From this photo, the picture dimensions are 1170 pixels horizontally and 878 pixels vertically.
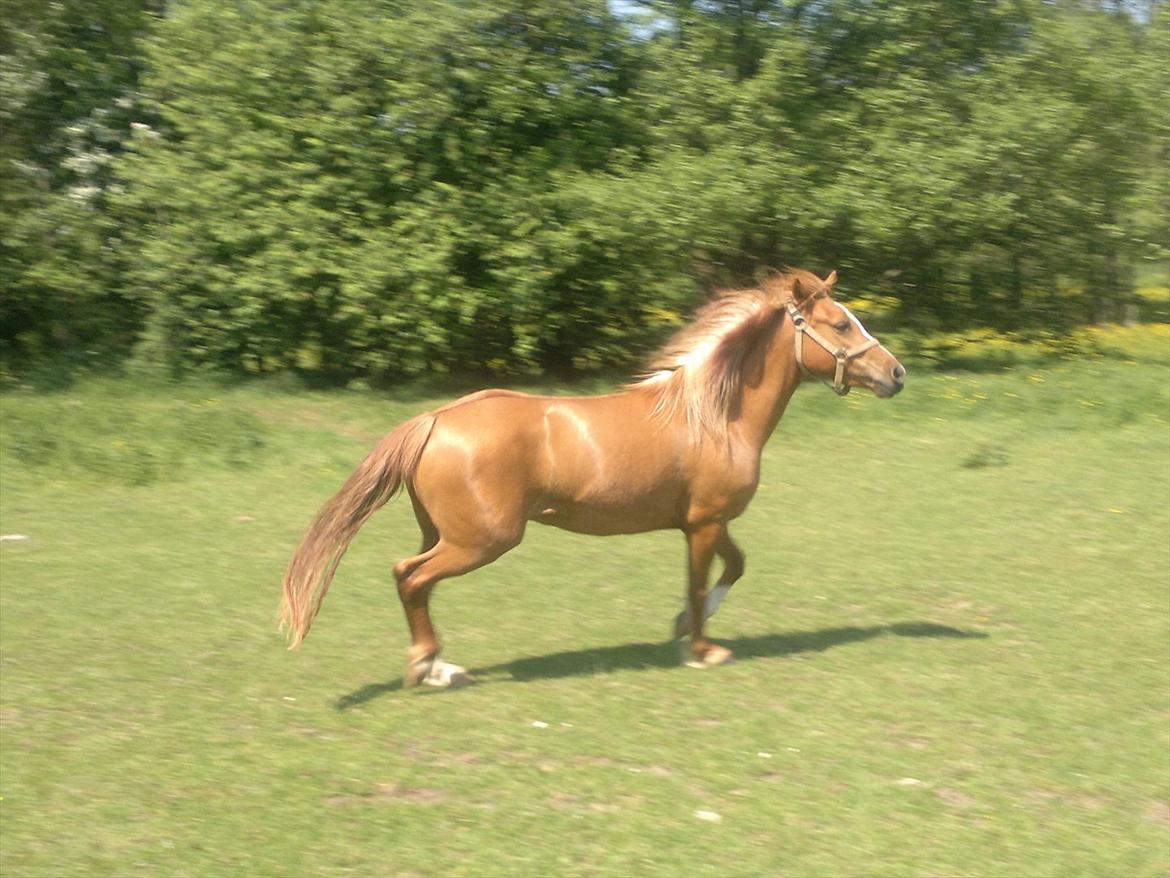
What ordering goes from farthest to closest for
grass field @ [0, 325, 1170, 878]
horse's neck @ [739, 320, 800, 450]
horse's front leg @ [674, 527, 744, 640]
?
horse's front leg @ [674, 527, 744, 640]
horse's neck @ [739, 320, 800, 450]
grass field @ [0, 325, 1170, 878]

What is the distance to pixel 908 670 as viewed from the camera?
7.71 metres

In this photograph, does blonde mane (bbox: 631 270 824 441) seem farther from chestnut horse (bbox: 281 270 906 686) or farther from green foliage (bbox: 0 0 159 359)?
green foliage (bbox: 0 0 159 359)

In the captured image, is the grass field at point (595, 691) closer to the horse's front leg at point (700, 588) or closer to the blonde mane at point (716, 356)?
the horse's front leg at point (700, 588)

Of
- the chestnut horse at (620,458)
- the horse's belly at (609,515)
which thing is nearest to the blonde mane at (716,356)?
the chestnut horse at (620,458)

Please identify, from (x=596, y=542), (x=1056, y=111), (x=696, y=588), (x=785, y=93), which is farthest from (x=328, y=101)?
(x=696, y=588)

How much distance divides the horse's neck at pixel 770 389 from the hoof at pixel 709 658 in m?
1.19

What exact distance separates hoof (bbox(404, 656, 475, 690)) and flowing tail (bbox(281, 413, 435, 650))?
2.15ft

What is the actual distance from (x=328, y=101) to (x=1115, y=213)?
41.4 ft

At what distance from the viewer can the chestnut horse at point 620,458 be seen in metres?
6.86

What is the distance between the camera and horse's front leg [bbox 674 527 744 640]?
25.5 feet

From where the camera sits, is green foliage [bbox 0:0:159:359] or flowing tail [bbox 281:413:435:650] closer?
flowing tail [bbox 281:413:435:650]

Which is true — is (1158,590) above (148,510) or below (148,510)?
above

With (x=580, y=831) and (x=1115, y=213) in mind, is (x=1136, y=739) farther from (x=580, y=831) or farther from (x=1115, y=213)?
(x=1115, y=213)

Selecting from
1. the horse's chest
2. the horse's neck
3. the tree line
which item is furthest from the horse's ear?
the tree line
